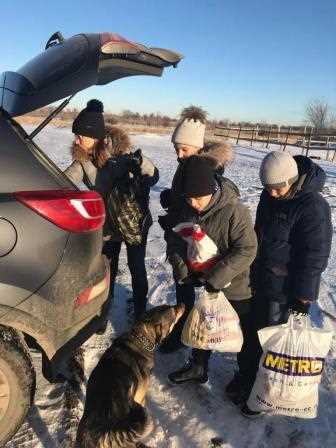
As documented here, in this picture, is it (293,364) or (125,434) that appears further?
(293,364)

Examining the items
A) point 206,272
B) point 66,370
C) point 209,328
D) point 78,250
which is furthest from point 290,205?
point 66,370

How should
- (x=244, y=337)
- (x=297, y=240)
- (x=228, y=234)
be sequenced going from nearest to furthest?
1. (x=297, y=240)
2. (x=228, y=234)
3. (x=244, y=337)

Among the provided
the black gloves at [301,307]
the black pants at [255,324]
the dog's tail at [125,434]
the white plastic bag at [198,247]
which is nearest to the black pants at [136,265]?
the white plastic bag at [198,247]

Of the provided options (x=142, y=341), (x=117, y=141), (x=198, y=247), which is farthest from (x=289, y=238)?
(x=117, y=141)

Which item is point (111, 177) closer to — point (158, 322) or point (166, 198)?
point (166, 198)

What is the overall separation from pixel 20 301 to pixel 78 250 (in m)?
0.40

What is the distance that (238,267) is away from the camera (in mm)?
2674

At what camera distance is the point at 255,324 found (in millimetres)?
2984

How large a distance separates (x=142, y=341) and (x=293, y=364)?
3.05 feet

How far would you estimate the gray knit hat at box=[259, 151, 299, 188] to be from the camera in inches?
101

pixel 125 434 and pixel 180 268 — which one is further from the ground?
pixel 180 268

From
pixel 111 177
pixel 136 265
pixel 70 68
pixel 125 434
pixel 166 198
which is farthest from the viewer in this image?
pixel 136 265

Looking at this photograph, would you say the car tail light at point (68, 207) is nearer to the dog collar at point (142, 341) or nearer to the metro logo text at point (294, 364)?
the dog collar at point (142, 341)

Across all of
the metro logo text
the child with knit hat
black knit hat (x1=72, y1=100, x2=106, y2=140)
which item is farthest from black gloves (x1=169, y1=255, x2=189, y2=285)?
black knit hat (x1=72, y1=100, x2=106, y2=140)
